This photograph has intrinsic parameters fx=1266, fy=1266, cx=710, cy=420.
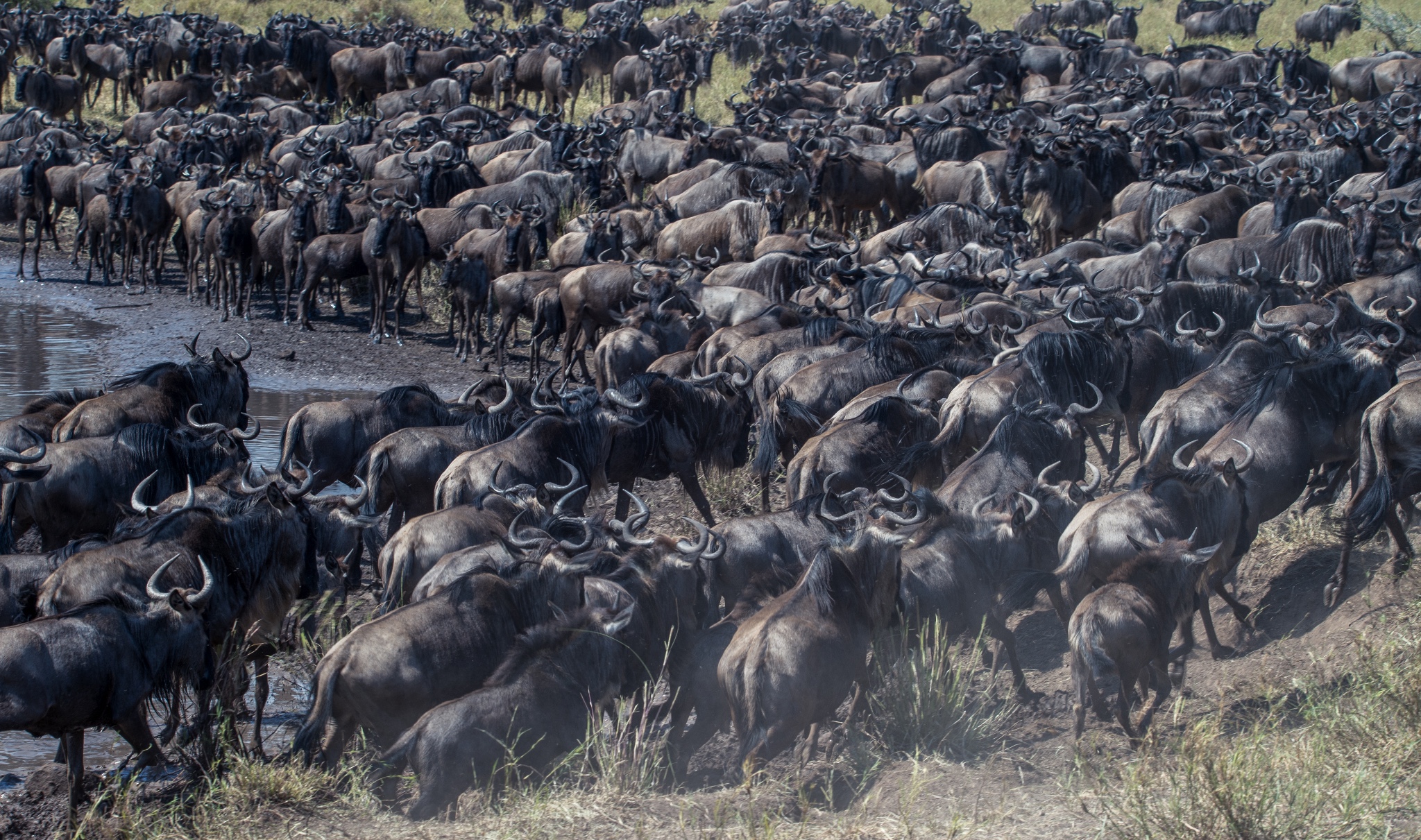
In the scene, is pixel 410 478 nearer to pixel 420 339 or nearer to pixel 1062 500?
pixel 1062 500

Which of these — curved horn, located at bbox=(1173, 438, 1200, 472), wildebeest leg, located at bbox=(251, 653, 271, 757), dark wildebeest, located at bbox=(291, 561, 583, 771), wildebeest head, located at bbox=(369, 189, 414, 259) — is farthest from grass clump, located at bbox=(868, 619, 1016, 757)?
wildebeest head, located at bbox=(369, 189, 414, 259)

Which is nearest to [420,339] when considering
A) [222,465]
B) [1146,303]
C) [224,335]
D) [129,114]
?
[224,335]

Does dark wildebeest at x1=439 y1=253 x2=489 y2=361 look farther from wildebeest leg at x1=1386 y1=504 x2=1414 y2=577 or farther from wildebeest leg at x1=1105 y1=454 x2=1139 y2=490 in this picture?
wildebeest leg at x1=1386 y1=504 x2=1414 y2=577

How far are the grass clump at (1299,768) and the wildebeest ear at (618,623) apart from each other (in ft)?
6.44

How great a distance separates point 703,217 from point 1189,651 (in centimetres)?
996

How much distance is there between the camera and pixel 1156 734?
5062 mm

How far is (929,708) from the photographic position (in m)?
5.46

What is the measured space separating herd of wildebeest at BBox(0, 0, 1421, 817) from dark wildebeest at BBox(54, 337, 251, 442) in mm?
34

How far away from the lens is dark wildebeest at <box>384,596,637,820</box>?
4.72m

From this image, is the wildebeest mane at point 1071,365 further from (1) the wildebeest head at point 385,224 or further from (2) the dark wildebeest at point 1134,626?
(1) the wildebeest head at point 385,224

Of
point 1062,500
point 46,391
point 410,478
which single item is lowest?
point 46,391

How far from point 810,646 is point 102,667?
281 cm

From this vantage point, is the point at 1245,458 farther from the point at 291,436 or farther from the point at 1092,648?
the point at 291,436

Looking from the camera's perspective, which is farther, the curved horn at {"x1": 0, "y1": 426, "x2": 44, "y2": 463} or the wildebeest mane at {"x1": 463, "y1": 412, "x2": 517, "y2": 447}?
the wildebeest mane at {"x1": 463, "y1": 412, "x2": 517, "y2": 447}
